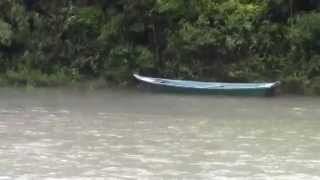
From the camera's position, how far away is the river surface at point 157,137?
33.7 feet

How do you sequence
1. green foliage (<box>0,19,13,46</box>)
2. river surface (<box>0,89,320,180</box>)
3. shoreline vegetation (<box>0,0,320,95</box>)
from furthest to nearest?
1. green foliage (<box>0,19,13,46</box>)
2. shoreline vegetation (<box>0,0,320,95</box>)
3. river surface (<box>0,89,320,180</box>)

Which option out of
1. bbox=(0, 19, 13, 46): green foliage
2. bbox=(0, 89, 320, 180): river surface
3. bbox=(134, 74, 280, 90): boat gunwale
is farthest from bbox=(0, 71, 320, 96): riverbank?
bbox=(0, 89, 320, 180): river surface

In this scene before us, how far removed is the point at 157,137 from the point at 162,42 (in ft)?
32.1

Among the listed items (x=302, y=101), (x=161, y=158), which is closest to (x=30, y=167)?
(x=161, y=158)

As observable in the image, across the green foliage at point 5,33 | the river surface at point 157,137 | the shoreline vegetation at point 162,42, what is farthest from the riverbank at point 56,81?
the river surface at point 157,137

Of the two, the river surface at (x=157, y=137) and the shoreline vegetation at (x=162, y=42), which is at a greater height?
the shoreline vegetation at (x=162, y=42)

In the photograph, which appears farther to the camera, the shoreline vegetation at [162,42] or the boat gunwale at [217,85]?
the shoreline vegetation at [162,42]

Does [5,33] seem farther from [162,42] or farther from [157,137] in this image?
[157,137]

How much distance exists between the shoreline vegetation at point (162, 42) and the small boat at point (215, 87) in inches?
50.4

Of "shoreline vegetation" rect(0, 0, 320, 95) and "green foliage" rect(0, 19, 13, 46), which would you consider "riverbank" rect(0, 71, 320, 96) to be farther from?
"green foliage" rect(0, 19, 13, 46)

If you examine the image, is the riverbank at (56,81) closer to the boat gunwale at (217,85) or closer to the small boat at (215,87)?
the boat gunwale at (217,85)

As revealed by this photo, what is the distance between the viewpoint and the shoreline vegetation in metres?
21.2

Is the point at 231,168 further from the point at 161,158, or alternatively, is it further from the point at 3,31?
the point at 3,31

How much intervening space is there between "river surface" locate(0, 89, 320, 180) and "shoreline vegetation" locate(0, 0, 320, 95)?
86.8 inches
